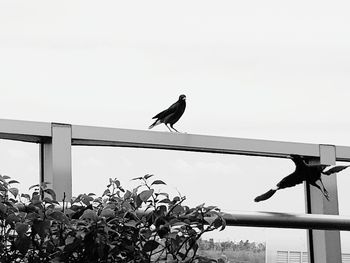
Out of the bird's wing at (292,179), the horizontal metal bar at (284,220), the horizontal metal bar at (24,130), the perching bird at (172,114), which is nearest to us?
the horizontal metal bar at (284,220)

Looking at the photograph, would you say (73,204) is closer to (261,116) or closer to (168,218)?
(168,218)

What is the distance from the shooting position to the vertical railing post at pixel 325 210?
5.57 ft

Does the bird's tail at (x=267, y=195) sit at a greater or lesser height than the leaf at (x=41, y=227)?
greater

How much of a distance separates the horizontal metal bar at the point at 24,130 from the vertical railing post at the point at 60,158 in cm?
2

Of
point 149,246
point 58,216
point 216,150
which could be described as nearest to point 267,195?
point 216,150

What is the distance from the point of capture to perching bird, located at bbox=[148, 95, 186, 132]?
1984 millimetres

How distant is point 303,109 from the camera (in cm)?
243

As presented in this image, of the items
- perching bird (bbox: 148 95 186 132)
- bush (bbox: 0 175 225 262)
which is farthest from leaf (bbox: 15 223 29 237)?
perching bird (bbox: 148 95 186 132)

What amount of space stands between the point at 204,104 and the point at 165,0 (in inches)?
15.8

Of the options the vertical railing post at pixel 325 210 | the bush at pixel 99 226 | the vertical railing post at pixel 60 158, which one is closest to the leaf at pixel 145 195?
the bush at pixel 99 226

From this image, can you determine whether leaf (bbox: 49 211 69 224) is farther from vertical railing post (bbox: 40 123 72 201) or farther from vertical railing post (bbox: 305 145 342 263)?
vertical railing post (bbox: 305 145 342 263)

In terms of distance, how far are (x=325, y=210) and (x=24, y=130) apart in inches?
28.3

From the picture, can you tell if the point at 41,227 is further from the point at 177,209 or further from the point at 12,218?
the point at 177,209

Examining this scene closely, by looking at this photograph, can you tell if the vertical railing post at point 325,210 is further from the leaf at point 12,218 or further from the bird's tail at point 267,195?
the leaf at point 12,218
